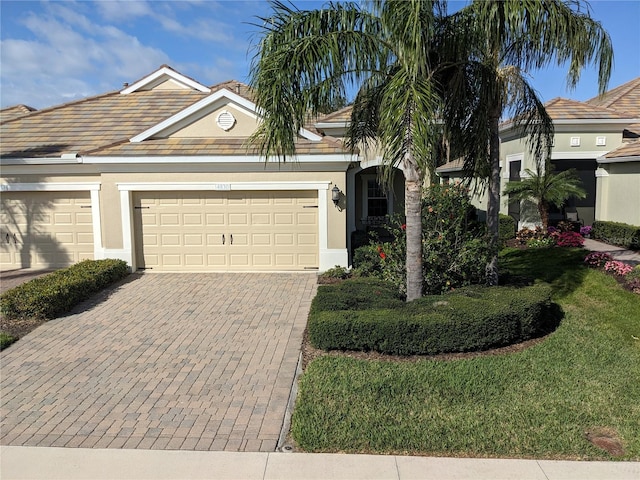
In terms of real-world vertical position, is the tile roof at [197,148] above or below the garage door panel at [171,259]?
above

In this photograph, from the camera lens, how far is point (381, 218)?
18.0 meters

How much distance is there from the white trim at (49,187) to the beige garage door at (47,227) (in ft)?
0.60

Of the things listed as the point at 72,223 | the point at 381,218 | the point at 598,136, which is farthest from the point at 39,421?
the point at 598,136

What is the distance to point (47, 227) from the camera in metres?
13.8

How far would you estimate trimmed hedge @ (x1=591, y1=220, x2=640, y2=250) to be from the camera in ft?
42.7

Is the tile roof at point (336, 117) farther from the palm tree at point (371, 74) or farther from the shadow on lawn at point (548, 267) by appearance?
the palm tree at point (371, 74)

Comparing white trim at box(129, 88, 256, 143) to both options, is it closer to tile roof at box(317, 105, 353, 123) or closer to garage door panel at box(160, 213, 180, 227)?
garage door panel at box(160, 213, 180, 227)

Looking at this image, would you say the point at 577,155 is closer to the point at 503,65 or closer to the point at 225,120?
the point at 503,65

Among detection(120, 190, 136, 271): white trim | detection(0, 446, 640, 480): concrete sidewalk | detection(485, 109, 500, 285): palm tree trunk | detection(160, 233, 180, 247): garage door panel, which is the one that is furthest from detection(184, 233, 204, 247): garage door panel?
detection(0, 446, 640, 480): concrete sidewalk

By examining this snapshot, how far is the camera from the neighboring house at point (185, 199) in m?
12.6

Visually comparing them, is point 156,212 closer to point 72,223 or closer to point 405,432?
point 72,223

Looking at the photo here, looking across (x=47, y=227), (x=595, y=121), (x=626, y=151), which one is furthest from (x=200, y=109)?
(x=626, y=151)

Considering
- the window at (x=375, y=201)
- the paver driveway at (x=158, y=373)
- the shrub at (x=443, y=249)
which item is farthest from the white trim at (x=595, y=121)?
the paver driveway at (x=158, y=373)

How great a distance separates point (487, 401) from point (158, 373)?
4204 millimetres
